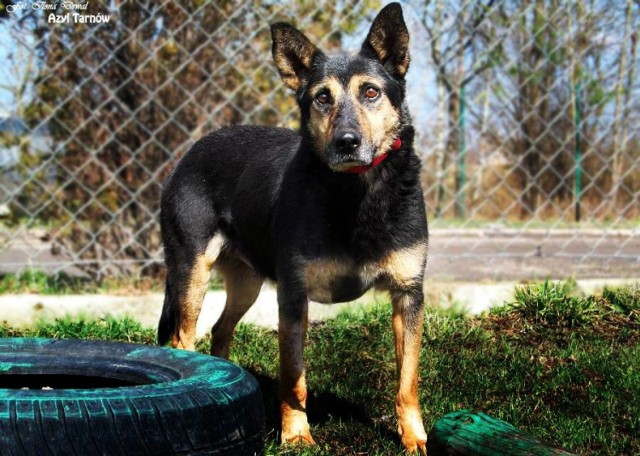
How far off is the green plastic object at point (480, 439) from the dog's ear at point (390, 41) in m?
1.63

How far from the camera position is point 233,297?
479 cm

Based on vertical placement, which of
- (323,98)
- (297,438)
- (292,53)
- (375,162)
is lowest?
(297,438)

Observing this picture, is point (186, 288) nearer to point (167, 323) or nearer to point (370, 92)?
point (167, 323)

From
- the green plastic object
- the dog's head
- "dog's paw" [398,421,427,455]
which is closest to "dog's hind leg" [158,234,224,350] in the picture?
the dog's head

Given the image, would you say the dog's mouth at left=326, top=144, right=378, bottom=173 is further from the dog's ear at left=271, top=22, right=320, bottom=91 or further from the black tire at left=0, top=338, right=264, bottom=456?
the black tire at left=0, top=338, right=264, bottom=456

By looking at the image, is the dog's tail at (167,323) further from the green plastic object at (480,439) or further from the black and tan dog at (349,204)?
the green plastic object at (480,439)

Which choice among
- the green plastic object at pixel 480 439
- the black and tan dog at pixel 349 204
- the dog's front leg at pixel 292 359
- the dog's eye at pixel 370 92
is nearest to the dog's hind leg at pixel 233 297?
the black and tan dog at pixel 349 204

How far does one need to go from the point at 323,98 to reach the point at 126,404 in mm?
1805

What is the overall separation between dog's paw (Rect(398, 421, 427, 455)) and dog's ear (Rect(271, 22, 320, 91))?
1578 millimetres

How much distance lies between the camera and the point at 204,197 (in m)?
4.50

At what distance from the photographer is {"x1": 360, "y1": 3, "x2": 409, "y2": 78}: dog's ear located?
146 inches

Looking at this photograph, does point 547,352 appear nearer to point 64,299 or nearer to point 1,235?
point 64,299

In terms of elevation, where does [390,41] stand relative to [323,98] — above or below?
above

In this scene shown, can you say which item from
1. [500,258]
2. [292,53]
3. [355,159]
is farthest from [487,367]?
[500,258]
